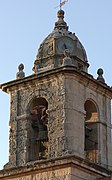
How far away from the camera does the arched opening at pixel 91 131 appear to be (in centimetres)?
2417

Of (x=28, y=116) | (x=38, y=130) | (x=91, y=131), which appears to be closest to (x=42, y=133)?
(x=38, y=130)

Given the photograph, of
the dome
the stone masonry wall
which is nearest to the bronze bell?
the stone masonry wall

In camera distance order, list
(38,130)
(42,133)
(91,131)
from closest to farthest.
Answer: (42,133), (91,131), (38,130)

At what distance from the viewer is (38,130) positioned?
2484 centimetres

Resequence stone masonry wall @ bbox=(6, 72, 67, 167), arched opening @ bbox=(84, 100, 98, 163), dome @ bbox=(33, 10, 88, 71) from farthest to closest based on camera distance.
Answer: dome @ bbox=(33, 10, 88, 71)
arched opening @ bbox=(84, 100, 98, 163)
stone masonry wall @ bbox=(6, 72, 67, 167)

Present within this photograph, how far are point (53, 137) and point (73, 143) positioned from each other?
872 mm

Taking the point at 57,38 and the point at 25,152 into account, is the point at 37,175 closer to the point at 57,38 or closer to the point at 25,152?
the point at 25,152

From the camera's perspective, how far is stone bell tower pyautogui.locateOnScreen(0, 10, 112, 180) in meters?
22.9

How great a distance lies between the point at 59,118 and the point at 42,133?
1.34 metres

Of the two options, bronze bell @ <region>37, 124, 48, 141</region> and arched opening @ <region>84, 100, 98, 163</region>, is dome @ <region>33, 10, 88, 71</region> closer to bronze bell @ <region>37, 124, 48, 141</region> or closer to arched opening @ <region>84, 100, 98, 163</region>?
arched opening @ <region>84, 100, 98, 163</region>

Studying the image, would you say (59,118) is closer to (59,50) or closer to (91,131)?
(91,131)

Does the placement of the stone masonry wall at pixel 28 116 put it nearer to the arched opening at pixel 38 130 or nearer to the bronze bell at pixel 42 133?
the arched opening at pixel 38 130

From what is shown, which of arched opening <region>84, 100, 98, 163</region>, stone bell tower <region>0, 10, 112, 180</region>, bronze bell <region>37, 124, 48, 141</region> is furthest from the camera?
bronze bell <region>37, 124, 48, 141</region>

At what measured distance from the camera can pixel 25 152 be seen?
24.0 meters
